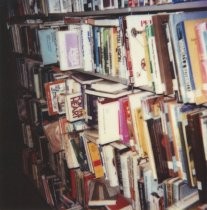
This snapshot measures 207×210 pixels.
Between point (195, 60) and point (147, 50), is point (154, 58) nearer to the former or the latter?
point (147, 50)

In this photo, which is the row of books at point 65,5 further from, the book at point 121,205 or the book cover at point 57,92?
the book at point 121,205

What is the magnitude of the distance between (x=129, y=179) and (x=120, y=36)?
2.51 feet

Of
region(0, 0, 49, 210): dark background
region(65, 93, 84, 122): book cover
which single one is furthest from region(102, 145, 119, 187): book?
region(0, 0, 49, 210): dark background

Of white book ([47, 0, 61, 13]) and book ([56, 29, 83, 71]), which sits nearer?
book ([56, 29, 83, 71])

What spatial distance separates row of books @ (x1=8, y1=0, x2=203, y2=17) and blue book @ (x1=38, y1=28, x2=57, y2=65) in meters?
0.14

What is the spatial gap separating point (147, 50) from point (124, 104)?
369mm

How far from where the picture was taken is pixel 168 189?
146cm

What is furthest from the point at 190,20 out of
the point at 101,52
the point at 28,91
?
the point at 28,91

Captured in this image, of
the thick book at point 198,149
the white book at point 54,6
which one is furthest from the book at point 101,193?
the white book at point 54,6

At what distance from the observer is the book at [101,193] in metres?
2.10

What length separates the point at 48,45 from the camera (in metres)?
2.44

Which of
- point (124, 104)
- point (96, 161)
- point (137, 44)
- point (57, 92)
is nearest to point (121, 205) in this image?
point (96, 161)

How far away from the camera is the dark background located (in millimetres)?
3297

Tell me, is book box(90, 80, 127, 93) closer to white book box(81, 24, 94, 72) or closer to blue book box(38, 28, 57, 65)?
white book box(81, 24, 94, 72)
